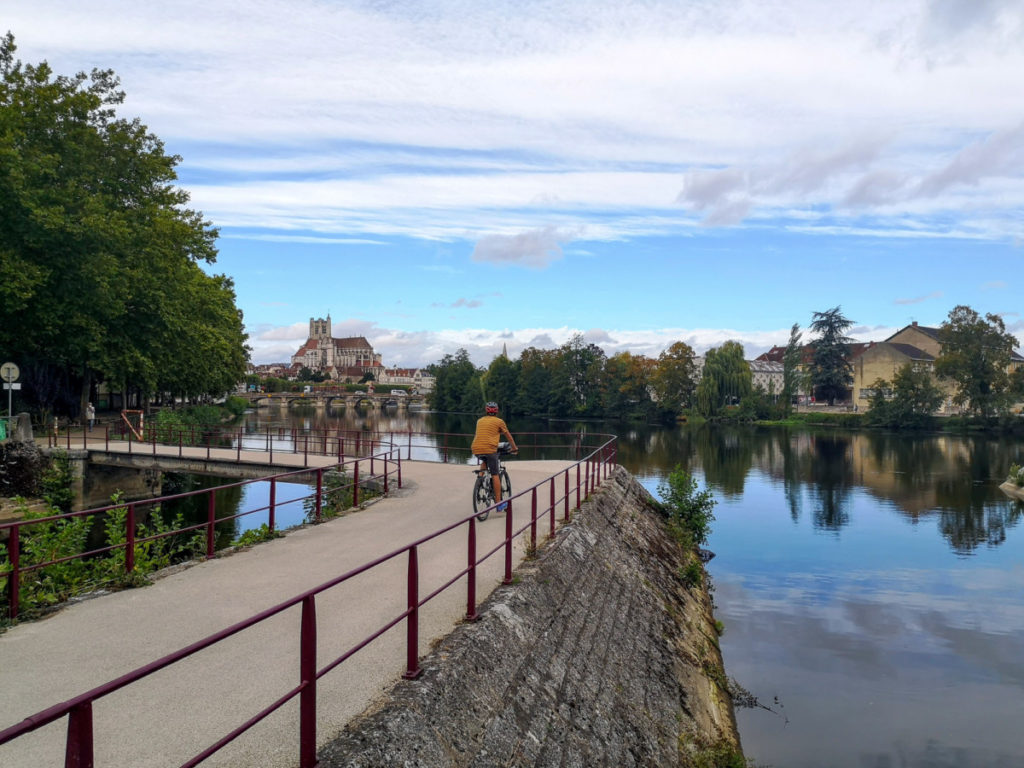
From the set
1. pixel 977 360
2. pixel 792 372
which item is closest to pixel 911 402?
pixel 977 360

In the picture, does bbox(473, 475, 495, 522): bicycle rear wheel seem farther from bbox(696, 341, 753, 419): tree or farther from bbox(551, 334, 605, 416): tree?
bbox(551, 334, 605, 416): tree

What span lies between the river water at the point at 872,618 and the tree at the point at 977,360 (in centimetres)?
4513

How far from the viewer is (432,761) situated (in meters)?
5.02

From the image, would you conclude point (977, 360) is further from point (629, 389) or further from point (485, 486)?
point (485, 486)

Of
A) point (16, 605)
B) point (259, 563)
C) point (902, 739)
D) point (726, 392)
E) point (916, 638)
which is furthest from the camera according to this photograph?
point (726, 392)

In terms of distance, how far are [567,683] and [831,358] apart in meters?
100

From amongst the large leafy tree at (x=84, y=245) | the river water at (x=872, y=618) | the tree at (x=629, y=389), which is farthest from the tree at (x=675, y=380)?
the large leafy tree at (x=84, y=245)

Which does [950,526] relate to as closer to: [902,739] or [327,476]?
[902,739]

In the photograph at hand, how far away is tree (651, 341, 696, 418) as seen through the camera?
95.2 m

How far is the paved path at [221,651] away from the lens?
4684 millimetres

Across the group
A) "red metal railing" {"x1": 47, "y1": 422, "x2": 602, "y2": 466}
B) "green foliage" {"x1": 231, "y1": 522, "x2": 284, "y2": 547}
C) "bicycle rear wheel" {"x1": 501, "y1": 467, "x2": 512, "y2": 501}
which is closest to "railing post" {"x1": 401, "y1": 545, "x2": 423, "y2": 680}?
"green foliage" {"x1": 231, "y1": 522, "x2": 284, "y2": 547}

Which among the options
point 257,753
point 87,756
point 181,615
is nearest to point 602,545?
point 181,615

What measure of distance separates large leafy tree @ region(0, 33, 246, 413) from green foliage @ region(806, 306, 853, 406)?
8175 cm

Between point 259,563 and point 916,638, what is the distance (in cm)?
1303
